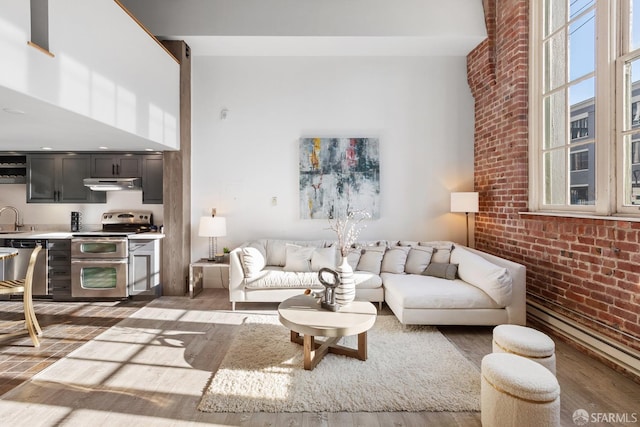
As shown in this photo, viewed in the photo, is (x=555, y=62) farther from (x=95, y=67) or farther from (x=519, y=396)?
(x=95, y=67)

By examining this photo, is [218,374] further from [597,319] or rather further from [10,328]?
[597,319]

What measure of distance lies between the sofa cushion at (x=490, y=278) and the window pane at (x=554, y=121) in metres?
1.53

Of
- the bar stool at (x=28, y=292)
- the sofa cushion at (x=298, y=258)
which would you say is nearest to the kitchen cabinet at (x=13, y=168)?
the bar stool at (x=28, y=292)

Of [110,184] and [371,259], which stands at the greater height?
[110,184]

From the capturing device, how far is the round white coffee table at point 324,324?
2588mm

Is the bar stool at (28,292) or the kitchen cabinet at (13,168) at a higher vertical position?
the kitchen cabinet at (13,168)

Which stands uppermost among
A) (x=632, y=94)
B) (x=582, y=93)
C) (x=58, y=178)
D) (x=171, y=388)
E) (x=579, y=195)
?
(x=582, y=93)

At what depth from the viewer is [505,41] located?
13.8 ft

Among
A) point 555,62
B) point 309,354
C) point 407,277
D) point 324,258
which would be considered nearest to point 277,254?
point 324,258

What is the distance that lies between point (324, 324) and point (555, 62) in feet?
12.3

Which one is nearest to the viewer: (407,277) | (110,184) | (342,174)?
(407,277)

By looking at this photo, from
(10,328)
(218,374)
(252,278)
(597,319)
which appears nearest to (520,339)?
(597,319)

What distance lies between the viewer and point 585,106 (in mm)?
3203

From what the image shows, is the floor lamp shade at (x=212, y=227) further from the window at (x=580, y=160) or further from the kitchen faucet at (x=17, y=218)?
the window at (x=580, y=160)
